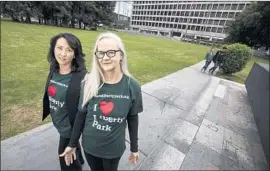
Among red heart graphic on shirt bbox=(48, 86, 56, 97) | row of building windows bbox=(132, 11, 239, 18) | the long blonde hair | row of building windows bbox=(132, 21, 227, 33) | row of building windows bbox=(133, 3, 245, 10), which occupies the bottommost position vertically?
red heart graphic on shirt bbox=(48, 86, 56, 97)

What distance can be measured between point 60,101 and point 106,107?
0.56 metres

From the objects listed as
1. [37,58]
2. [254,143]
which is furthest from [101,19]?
[254,143]

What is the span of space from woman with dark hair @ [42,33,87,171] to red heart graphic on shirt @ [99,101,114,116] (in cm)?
32

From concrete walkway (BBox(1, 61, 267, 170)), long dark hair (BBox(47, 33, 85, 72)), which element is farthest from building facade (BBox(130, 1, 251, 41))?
long dark hair (BBox(47, 33, 85, 72))

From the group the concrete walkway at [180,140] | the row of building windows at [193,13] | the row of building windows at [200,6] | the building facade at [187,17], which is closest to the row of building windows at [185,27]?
the building facade at [187,17]

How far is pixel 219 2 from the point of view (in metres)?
66.2

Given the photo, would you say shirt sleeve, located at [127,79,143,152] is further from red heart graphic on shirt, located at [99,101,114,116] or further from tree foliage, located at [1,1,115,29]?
tree foliage, located at [1,1,115,29]

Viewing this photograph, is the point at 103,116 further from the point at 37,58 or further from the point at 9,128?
the point at 37,58

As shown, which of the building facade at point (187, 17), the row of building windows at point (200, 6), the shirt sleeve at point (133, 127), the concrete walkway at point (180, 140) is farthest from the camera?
the building facade at point (187, 17)

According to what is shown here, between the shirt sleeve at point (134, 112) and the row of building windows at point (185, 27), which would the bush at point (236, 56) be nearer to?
the shirt sleeve at point (134, 112)

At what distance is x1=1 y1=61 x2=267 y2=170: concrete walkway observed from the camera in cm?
260

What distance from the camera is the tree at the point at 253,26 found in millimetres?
30109

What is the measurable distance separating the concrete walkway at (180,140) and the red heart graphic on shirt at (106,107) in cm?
144

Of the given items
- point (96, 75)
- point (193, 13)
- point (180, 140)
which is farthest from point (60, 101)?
point (193, 13)
